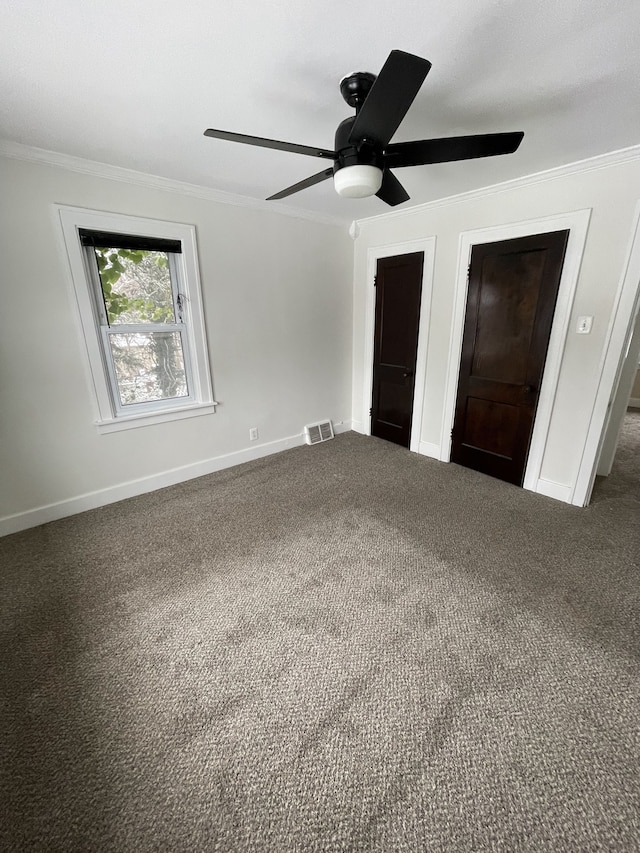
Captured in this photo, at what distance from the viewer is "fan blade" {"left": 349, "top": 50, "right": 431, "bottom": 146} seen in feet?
3.28

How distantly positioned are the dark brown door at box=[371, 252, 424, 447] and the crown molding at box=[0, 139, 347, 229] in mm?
1057

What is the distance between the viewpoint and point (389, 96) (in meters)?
1.14

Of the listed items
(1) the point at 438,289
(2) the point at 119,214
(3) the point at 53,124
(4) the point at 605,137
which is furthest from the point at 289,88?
(1) the point at 438,289

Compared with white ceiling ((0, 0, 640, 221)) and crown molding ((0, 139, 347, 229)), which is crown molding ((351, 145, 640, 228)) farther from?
crown molding ((0, 139, 347, 229))

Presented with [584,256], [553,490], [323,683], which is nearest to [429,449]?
[553,490]

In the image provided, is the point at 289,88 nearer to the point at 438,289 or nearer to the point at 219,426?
the point at 438,289

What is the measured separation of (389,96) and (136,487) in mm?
3011

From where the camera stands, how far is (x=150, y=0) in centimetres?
112

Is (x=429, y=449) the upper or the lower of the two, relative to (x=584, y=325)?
lower

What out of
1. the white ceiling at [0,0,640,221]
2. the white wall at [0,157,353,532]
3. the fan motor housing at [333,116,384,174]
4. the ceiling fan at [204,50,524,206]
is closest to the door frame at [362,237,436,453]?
the white wall at [0,157,353,532]

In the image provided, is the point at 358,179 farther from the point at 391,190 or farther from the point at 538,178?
the point at 538,178

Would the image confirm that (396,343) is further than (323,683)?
Yes

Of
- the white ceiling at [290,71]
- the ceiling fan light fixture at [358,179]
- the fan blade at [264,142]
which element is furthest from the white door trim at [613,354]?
the fan blade at [264,142]

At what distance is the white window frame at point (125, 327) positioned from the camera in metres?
2.35
